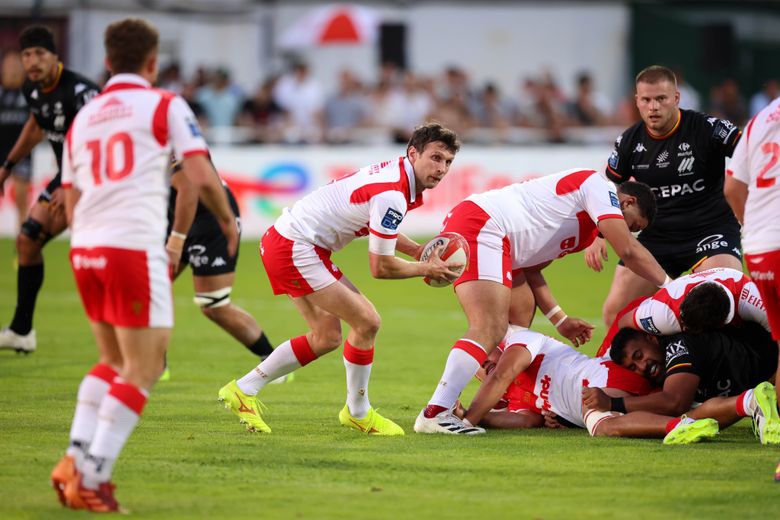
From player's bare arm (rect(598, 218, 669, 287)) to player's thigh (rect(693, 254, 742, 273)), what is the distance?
43.6 inches

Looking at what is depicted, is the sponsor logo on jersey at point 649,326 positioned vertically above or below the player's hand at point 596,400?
above

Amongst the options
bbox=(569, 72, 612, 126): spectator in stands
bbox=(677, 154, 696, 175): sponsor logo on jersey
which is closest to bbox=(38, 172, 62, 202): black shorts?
bbox=(677, 154, 696, 175): sponsor logo on jersey

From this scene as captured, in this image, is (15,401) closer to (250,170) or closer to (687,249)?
(687,249)

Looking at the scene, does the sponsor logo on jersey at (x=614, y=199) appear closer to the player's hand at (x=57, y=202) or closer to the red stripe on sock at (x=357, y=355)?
the red stripe on sock at (x=357, y=355)

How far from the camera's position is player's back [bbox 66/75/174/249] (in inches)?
228

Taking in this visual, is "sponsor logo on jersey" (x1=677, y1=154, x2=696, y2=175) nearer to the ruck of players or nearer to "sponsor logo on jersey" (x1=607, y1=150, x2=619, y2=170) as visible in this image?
the ruck of players

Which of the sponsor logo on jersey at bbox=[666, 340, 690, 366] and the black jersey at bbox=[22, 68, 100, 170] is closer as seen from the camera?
the sponsor logo on jersey at bbox=[666, 340, 690, 366]

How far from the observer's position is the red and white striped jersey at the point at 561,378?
8.06 meters

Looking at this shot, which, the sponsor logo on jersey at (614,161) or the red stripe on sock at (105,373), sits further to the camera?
the sponsor logo on jersey at (614,161)

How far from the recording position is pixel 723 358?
7.72 m

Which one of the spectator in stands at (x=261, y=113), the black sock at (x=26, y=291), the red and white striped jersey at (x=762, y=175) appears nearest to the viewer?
the red and white striped jersey at (x=762, y=175)

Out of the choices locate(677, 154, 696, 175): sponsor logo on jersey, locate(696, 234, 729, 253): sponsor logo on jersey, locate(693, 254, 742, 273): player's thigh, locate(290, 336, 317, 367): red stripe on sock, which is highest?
locate(677, 154, 696, 175): sponsor logo on jersey

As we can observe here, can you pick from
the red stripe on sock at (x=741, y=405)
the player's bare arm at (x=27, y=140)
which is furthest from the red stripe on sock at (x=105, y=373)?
the player's bare arm at (x=27, y=140)

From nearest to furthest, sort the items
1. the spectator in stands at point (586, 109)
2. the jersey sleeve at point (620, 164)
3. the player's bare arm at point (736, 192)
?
the player's bare arm at point (736, 192) < the jersey sleeve at point (620, 164) < the spectator in stands at point (586, 109)
